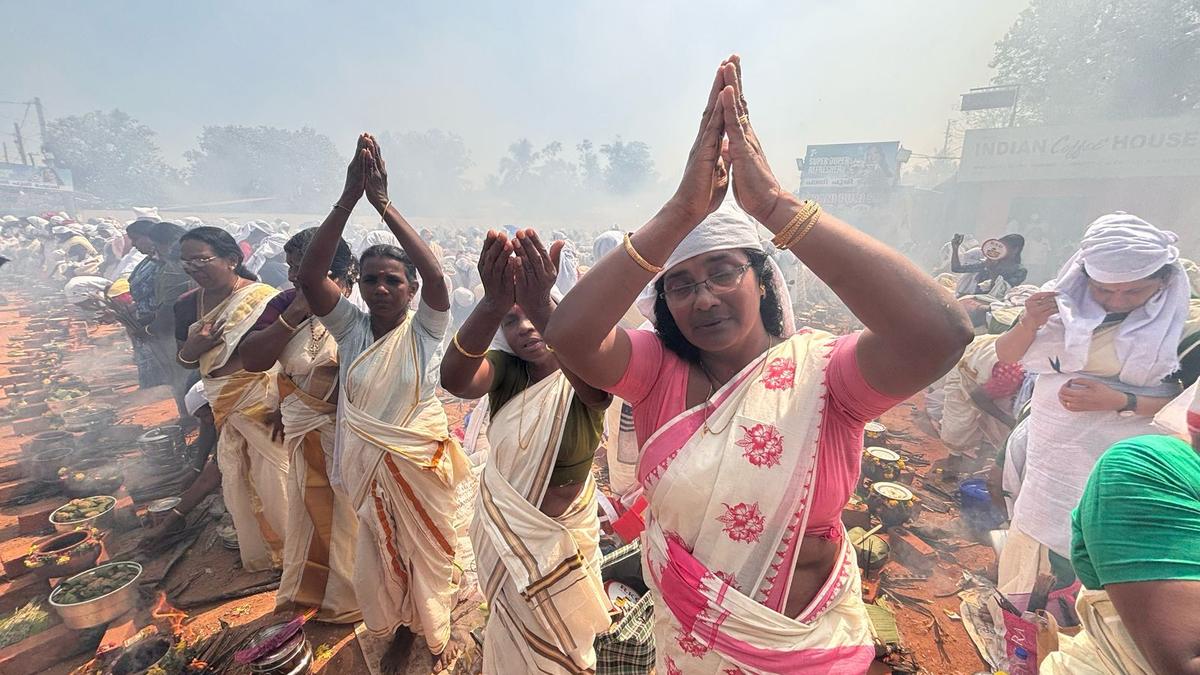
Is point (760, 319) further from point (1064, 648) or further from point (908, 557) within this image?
point (908, 557)

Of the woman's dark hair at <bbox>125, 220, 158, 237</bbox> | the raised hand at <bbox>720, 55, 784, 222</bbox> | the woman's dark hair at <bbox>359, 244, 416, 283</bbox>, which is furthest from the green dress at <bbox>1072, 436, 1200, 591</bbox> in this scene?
the woman's dark hair at <bbox>125, 220, 158, 237</bbox>

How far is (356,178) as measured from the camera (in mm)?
Answer: 2764

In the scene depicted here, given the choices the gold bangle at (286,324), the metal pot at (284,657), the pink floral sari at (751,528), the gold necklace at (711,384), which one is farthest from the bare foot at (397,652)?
the gold necklace at (711,384)

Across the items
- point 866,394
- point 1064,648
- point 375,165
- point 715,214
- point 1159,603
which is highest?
point 375,165

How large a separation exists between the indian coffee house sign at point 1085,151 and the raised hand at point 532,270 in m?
29.6

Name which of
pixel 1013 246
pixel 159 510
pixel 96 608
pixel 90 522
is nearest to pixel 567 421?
pixel 96 608

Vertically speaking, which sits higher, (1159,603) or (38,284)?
(1159,603)

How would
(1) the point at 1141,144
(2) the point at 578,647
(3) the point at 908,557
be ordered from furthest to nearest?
1. (1) the point at 1141,144
2. (3) the point at 908,557
3. (2) the point at 578,647

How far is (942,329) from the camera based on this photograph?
124 centimetres

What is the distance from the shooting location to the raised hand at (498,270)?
69.7 inches

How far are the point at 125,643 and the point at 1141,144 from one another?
32.5m

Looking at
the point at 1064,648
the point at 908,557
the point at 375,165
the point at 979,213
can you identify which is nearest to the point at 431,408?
the point at 375,165

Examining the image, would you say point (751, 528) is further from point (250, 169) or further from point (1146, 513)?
point (250, 169)

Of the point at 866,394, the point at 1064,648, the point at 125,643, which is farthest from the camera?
the point at 125,643
